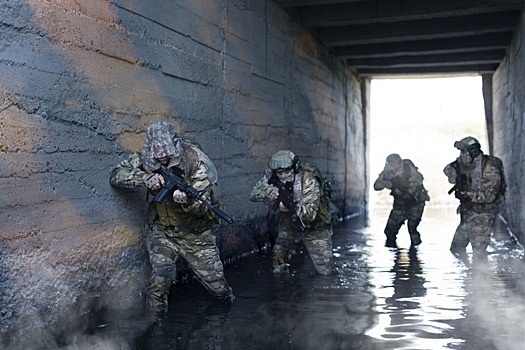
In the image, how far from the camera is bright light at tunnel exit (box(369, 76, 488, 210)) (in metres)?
22.4

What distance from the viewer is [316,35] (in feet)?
37.1

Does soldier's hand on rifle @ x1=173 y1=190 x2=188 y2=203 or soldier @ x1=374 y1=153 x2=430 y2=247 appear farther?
soldier @ x1=374 y1=153 x2=430 y2=247

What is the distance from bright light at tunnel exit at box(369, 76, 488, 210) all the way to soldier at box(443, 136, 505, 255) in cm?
1099

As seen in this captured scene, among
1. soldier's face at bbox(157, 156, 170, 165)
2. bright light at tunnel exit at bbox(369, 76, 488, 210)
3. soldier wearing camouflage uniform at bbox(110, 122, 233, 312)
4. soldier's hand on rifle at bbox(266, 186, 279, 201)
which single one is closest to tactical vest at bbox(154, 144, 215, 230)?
soldier wearing camouflage uniform at bbox(110, 122, 233, 312)

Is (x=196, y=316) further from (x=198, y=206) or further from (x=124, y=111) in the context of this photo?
(x=124, y=111)

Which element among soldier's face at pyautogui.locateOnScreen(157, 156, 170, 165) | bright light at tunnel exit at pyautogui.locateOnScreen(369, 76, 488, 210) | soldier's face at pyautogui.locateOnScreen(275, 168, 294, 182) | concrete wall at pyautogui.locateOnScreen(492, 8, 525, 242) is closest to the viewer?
soldier's face at pyautogui.locateOnScreen(157, 156, 170, 165)

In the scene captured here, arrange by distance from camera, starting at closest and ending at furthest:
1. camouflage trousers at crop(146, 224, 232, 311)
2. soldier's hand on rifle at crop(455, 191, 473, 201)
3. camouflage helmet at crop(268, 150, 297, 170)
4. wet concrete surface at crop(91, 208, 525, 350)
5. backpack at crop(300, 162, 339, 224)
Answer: wet concrete surface at crop(91, 208, 525, 350) → camouflage trousers at crop(146, 224, 232, 311) → camouflage helmet at crop(268, 150, 297, 170) → backpack at crop(300, 162, 339, 224) → soldier's hand on rifle at crop(455, 191, 473, 201)

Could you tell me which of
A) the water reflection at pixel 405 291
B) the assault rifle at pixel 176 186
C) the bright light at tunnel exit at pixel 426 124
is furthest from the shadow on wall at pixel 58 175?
the bright light at tunnel exit at pixel 426 124

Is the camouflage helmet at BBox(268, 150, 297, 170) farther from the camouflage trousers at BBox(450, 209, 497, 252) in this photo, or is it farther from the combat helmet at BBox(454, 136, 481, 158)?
the camouflage trousers at BBox(450, 209, 497, 252)

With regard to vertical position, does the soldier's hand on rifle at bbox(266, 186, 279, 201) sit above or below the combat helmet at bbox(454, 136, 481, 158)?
below

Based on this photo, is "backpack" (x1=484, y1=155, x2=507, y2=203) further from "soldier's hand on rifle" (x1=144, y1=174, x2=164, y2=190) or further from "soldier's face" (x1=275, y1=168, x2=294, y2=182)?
"soldier's hand on rifle" (x1=144, y1=174, x2=164, y2=190)

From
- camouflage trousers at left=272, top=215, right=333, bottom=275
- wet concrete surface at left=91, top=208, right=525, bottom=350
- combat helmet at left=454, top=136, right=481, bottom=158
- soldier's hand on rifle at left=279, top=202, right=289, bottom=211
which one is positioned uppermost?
combat helmet at left=454, top=136, right=481, bottom=158

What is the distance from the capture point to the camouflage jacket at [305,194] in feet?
20.8

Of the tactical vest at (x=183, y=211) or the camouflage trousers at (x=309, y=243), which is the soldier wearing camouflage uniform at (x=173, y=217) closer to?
the tactical vest at (x=183, y=211)
